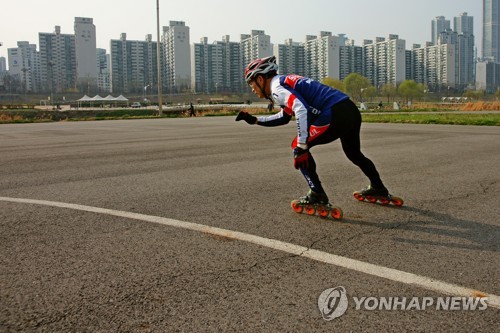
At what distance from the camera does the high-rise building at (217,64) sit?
165625mm

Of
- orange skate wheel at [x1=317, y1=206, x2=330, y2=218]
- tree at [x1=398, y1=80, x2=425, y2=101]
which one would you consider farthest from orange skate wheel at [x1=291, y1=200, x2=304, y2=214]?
tree at [x1=398, y1=80, x2=425, y2=101]

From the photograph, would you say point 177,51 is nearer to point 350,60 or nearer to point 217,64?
point 217,64

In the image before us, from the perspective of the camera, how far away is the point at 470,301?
299 cm

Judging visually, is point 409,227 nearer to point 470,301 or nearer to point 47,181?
point 470,301

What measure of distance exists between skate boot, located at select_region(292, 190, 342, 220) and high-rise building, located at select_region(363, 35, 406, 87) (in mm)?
177604

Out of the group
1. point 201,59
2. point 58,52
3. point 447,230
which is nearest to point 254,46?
point 201,59

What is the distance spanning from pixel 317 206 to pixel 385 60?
190318mm

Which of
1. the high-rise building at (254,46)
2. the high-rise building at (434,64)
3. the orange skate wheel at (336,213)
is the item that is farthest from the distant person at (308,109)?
the high-rise building at (434,64)

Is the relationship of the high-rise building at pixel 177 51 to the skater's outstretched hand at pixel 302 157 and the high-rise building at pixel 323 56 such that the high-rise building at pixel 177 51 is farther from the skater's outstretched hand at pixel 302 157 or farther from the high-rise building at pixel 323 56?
the skater's outstretched hand at pixel 302 157

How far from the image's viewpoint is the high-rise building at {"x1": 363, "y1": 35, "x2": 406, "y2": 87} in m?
178

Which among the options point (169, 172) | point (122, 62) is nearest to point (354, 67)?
point (122, 62)

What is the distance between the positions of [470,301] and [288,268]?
4.04ft

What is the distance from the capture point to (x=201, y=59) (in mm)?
166000

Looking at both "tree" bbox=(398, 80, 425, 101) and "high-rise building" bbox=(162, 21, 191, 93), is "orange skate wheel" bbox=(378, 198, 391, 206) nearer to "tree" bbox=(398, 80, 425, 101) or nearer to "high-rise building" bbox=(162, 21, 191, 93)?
"tree" bbox=(398, 80, 425, 101)
